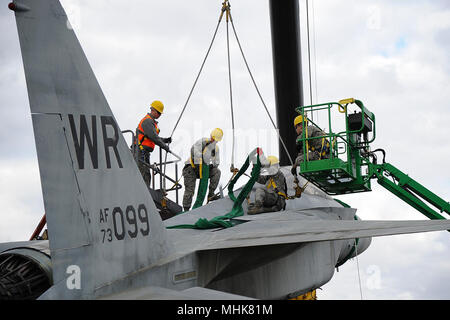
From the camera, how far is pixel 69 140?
501cm

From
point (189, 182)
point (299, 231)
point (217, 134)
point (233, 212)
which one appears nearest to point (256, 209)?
point (233, 212)

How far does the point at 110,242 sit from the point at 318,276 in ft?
12.6

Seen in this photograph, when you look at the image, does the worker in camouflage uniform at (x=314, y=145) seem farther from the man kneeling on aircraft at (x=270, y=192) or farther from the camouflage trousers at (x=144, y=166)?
the camouflage trousers at (x=144, y=166)

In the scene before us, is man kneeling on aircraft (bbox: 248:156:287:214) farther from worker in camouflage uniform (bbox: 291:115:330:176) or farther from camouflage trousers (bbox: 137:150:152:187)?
camouflage trousers (bbox: 137:150:152:187)

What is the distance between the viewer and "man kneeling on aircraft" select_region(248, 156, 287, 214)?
30.6ft

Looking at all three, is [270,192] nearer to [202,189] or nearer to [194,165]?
[202,189]

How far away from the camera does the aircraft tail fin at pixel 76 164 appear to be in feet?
15.6

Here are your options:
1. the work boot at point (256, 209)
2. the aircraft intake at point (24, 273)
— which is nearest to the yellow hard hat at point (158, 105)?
the work boot at point (256, 209)

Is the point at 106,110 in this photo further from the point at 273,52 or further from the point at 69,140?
the point at 273,52

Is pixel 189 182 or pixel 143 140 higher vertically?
pixel 143 140

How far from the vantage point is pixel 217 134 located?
41.6 ft

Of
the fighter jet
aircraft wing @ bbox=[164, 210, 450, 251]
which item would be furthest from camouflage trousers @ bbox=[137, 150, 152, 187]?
the fighter jet

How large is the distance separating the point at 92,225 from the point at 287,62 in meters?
12.3

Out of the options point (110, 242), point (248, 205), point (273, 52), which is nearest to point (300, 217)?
point (248, 205)
